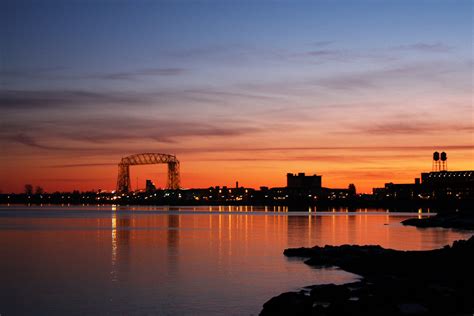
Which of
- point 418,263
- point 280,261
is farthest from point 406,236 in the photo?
point 418,263

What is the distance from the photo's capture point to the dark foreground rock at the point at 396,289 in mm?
18406

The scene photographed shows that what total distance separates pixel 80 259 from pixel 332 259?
14.3m

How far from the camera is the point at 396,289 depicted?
819 inches

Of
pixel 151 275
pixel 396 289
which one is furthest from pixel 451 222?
pixel 396 289

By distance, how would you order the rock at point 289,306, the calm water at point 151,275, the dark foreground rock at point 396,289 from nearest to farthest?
the rock at point 289,306 → the dark foreground rock at point 396,289 → the calm water at point 151,275

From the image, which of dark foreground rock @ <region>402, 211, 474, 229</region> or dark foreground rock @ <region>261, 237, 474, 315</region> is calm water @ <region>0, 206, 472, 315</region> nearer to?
dark foreground rock @ <region>261, 237, 474, 315</region>

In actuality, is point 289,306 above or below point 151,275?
above

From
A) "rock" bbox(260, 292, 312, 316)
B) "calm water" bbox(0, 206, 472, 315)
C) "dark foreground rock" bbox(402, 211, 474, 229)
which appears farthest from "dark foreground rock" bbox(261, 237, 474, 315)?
"dark foreground rock" bbox(402, 211, 474, 229)

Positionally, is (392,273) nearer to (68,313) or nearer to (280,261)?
(280,261)

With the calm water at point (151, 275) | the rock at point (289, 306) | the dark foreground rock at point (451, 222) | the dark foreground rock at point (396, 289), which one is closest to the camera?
the rock at point (289, 306)

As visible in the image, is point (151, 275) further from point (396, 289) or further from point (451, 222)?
point (451, 222)

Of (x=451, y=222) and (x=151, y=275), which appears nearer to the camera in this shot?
(x=151, y=275)

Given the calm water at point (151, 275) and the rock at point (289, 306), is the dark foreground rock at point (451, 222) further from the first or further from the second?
the rock at point (289, 306)

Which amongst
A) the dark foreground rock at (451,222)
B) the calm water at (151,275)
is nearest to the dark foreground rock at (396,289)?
the calm water at (151,275)
